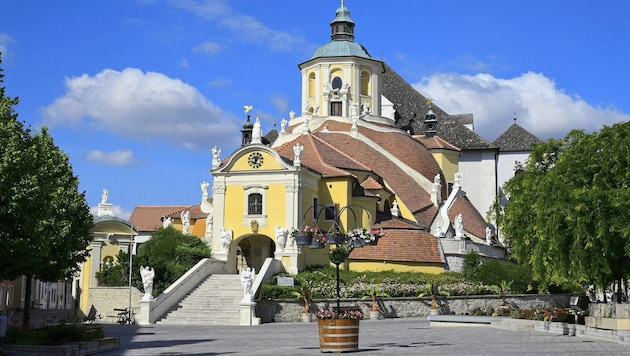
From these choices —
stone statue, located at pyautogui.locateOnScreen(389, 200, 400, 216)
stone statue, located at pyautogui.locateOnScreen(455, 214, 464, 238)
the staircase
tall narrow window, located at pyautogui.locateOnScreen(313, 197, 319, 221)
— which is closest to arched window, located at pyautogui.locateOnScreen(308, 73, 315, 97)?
stone statue, located at pyautogui.locateOnScreen(389, 200, 400, 216)

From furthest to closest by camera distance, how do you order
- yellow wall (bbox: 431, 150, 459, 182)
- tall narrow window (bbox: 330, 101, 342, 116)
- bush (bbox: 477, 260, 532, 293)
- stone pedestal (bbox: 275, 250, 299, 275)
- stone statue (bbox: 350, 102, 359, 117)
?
yellow wall (bbox: 431, 150, 459, 182) < tall narrow window (bbox: 330, 101, 342, 116) < stone statue (bbox: 350, 102, 359, 117) < bush (bbox: 477, 260, 532, 293) < stone pedestal (bbox: 275, 250, 299, 275)

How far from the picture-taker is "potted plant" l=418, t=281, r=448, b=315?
1741 inches

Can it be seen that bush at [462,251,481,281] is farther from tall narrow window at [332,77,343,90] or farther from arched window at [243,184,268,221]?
tall narrow window at [332,77,343,90]

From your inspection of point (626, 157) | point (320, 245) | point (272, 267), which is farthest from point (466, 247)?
point (320, 245)

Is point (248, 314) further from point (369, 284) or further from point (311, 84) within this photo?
point (311, 84)

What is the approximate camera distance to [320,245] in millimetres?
24734

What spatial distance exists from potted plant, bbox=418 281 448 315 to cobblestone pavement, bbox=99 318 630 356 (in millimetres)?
10148

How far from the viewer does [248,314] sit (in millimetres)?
38938

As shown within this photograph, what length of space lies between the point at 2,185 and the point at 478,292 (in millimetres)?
30507

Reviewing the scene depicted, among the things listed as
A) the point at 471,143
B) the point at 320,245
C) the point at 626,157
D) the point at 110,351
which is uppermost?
the point at 471,143

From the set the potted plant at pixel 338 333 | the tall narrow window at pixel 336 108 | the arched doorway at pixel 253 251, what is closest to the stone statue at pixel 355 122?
the tall narrow window at pixel 336 108

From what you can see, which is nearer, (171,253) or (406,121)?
(171,253)

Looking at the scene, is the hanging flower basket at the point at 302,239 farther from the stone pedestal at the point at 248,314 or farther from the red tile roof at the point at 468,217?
the red tile roof at the point at 468,217

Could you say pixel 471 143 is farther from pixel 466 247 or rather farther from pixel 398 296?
pixel 398 296
